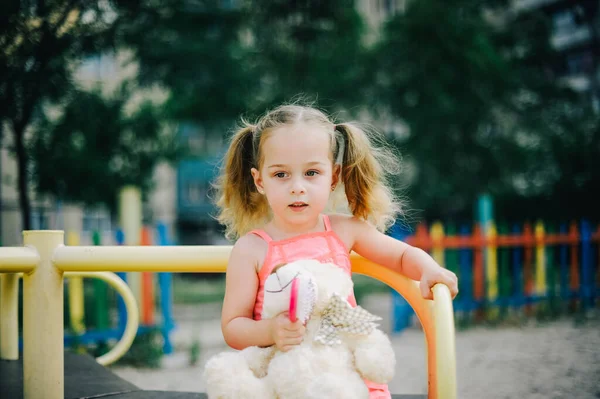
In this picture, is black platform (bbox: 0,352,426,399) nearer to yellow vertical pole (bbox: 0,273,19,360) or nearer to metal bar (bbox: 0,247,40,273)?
yellow vertical pole (bbox: 0,273,19,360)

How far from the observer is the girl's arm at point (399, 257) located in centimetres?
152

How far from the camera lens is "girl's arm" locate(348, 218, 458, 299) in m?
1.52

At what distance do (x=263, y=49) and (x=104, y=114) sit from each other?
4.98 meters

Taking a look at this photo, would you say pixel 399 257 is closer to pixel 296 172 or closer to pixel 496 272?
pixel 296 172

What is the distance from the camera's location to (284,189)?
1.58m

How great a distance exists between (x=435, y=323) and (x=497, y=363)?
3.87 meters

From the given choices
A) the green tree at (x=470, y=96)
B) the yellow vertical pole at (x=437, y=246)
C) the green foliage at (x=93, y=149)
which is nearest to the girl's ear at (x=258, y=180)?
the yellow vertical pole at (x=437, y=246)

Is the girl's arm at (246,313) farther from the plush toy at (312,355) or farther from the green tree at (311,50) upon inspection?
the green tree at (311,50)

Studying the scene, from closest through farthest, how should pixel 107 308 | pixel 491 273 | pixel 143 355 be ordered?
pixel 143 355 < pixel 107 308 < pixel 491 273

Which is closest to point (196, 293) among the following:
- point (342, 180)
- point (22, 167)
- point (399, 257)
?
point (22, 167)

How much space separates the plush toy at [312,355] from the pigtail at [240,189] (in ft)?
1.34

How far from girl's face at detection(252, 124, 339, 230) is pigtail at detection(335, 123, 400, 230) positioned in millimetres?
181

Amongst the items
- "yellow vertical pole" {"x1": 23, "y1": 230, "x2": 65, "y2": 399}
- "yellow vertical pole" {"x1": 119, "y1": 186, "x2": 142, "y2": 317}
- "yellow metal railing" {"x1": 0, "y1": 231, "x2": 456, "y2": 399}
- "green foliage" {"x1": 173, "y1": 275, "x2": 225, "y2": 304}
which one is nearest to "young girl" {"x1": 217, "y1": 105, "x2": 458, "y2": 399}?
"yellow metal railing" {"x1": 0, "y1": 231, "x2": 456, "y2": 399}

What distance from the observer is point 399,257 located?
5.50 ft
